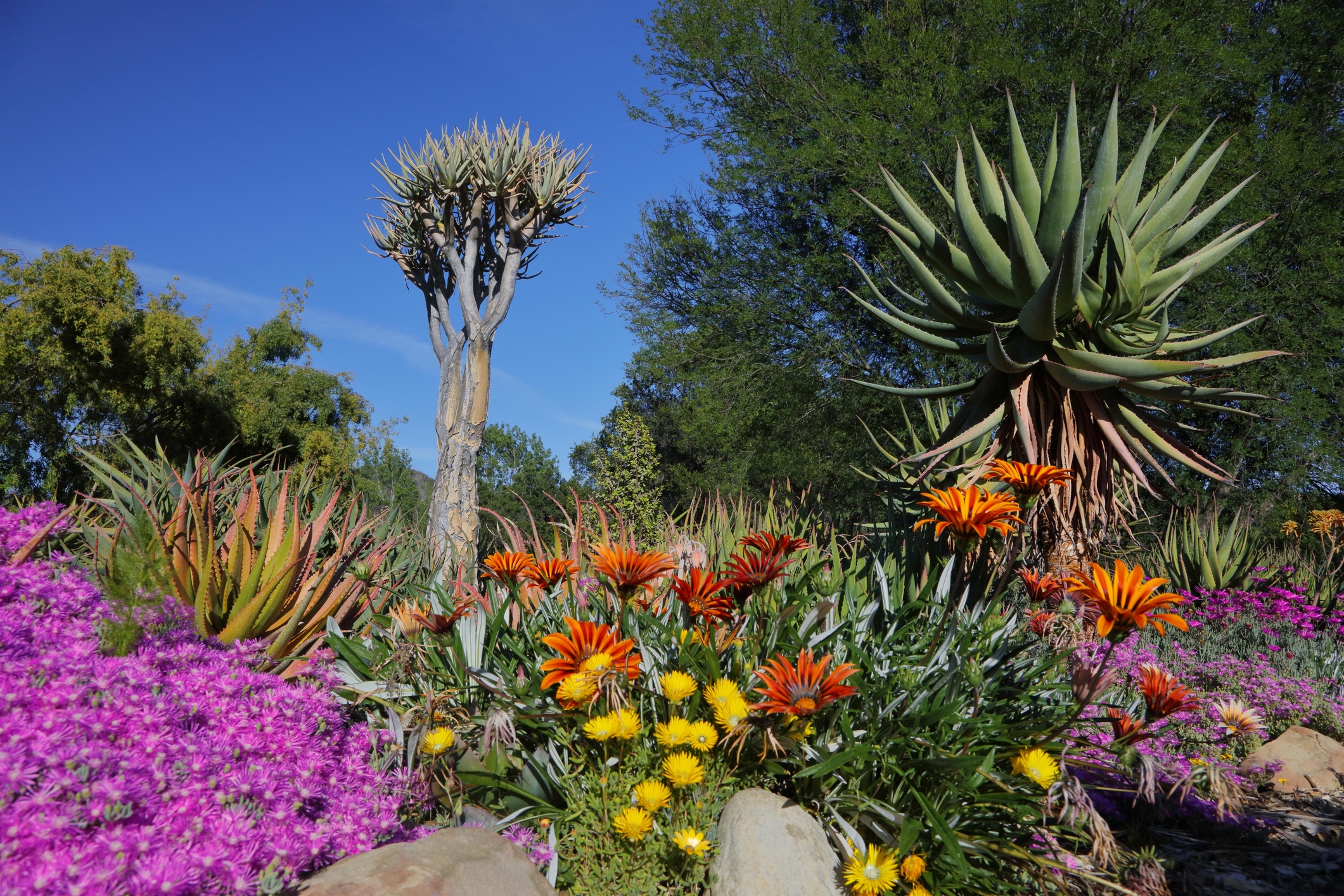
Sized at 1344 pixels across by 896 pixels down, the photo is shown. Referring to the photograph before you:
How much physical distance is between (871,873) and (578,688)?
3.05ft

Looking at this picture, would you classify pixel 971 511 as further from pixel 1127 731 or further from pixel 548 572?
pixel 548 572

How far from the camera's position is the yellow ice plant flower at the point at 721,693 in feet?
7.42

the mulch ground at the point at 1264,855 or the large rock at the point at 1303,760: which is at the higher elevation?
the large rock at the point at 1303,760

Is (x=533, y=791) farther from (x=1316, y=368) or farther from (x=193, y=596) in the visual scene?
(x=1316, y=368)

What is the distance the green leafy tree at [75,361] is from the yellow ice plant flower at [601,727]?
823 inches

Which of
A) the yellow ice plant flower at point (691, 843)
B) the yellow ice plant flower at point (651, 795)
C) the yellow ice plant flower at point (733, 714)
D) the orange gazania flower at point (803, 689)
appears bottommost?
the yellow ice plant flower at point (691, 843)

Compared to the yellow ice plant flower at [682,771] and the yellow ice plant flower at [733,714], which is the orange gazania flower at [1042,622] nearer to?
the yellow ice plant flower at [733,714]

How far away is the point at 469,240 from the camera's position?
13.2m

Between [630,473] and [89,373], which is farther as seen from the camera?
[630,473]

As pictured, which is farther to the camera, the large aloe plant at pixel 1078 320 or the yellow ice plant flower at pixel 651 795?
the large aloe plant at pixel 1078 320

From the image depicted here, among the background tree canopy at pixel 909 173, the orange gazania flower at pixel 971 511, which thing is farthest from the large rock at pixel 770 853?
the background tree canopy at pixel 909 173

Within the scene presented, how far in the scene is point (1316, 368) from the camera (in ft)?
39.7

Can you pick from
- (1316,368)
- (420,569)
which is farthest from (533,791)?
(1316,368)

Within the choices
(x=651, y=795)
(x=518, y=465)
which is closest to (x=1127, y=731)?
(x=651, y=795)
